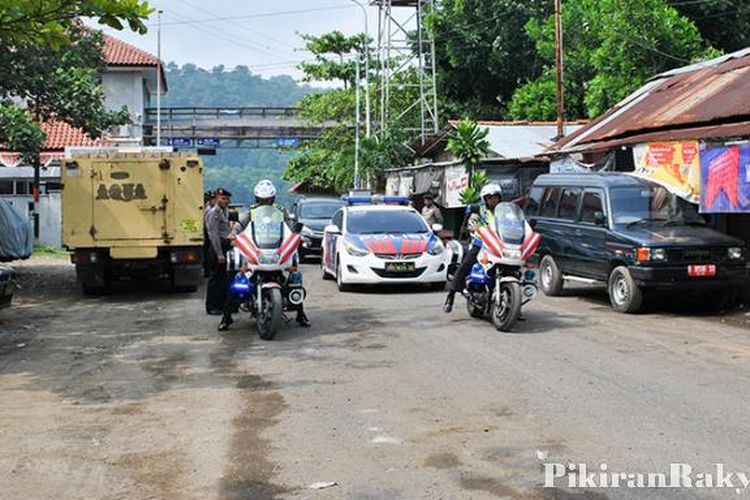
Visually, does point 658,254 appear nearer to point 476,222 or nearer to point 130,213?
point 476,222

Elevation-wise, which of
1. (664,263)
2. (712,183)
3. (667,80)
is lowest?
(664,263)

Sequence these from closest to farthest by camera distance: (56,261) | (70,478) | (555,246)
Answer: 1. (70,478)
2. (555,246)
3. (56,261)

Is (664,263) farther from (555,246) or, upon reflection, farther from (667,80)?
(667,80)

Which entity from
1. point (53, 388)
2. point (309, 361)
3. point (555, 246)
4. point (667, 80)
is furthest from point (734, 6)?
point (53, 388)

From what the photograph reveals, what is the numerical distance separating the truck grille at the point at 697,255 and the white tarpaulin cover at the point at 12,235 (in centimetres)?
1401

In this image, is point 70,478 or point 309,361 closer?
point 70,478

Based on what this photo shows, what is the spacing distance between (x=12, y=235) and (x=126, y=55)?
29.2 meters

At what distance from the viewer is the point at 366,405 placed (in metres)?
7.49

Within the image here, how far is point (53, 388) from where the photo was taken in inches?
334

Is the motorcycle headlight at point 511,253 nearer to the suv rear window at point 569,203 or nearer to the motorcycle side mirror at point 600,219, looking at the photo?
the motorcycle side mirror at point 600,219

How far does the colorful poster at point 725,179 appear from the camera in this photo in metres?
13.5

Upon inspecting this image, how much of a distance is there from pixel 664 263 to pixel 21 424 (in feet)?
29.8

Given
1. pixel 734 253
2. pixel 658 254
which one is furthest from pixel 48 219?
pixel 734 253

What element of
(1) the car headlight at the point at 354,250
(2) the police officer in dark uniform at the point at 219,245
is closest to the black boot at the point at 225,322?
(2) the police officer in dark uniform at the point at 219,245
